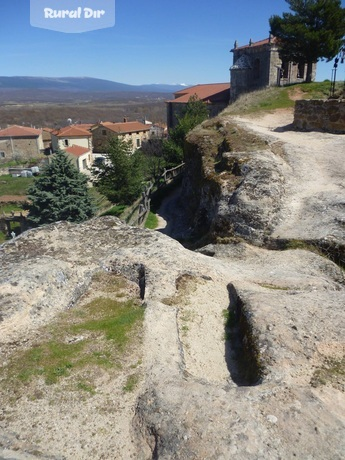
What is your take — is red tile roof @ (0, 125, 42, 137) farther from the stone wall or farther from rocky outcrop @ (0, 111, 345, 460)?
rocky outcrop @ (0, 111, 345, 460)

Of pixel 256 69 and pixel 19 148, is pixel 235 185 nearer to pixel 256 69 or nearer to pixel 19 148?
pixel 256 69

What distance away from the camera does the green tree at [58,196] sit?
24.7 meters

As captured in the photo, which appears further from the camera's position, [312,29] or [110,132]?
[110,132]

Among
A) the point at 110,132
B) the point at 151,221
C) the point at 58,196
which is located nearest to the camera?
the point at 151,221

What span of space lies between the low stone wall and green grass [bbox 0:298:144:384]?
16404 millimetres

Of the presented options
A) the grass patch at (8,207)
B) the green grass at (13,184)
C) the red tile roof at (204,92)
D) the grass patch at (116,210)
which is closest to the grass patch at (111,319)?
the grass patch at (116,210)

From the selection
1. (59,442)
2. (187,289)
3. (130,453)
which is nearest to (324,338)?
(187,289)

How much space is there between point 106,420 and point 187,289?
3.38 meters

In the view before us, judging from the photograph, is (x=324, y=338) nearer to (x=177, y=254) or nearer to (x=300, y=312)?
(x=300, y=312)

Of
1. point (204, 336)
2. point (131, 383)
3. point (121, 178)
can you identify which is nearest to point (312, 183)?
point (204, 336)

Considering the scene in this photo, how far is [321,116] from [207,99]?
128 ft

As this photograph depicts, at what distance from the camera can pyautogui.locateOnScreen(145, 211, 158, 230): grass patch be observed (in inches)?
816

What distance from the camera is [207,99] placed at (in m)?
56.1

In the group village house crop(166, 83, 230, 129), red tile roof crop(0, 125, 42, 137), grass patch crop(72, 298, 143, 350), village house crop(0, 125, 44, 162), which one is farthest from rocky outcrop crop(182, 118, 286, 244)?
red tile roof crop(0, 125, 42, 137)
